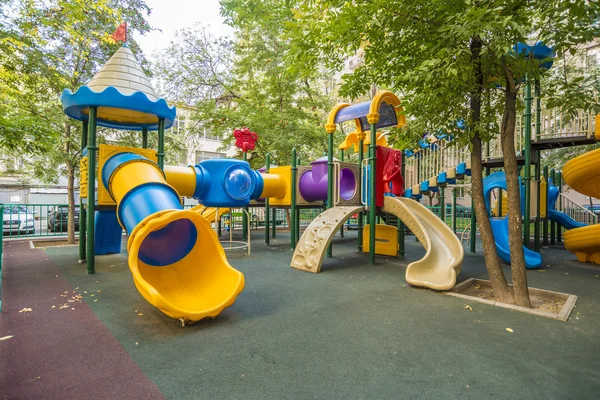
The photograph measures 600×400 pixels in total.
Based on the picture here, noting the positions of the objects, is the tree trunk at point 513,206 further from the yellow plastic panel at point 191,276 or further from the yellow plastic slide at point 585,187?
the yellow plastic slide at point 585,187

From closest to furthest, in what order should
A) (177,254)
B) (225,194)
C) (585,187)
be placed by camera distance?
(177,254) < (585,187) < (225,194)

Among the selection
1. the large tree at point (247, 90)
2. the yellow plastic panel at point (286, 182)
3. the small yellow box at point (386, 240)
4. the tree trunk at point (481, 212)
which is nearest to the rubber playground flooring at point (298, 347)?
the tree trunk at point (481, 212)

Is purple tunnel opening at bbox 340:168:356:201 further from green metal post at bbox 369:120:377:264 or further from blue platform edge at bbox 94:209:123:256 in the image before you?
blue platform edge at bbox 94:209:123:256

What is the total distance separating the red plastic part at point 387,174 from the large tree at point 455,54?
7.53ft

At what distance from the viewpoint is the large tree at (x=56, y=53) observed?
6961mm

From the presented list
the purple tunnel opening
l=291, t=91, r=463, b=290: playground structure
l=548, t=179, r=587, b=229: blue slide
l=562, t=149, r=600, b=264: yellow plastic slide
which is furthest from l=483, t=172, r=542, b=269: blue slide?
l=548, t=179, r=587, b=229: blue slide

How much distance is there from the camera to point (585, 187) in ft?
22.3

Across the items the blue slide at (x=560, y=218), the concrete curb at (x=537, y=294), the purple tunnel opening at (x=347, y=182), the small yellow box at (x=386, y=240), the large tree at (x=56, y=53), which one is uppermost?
the large tree at (x=56, y=53)

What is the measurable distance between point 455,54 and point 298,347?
11.1 ft

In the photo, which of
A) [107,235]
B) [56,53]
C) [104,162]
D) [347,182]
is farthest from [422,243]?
[56,53]

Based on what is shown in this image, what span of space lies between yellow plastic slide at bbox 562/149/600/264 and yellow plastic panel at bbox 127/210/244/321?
7130mm

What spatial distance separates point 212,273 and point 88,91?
12.3 feet

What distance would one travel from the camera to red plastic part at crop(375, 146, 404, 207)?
6797 millimetres

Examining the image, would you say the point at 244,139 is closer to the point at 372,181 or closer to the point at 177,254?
the point at 372,181
